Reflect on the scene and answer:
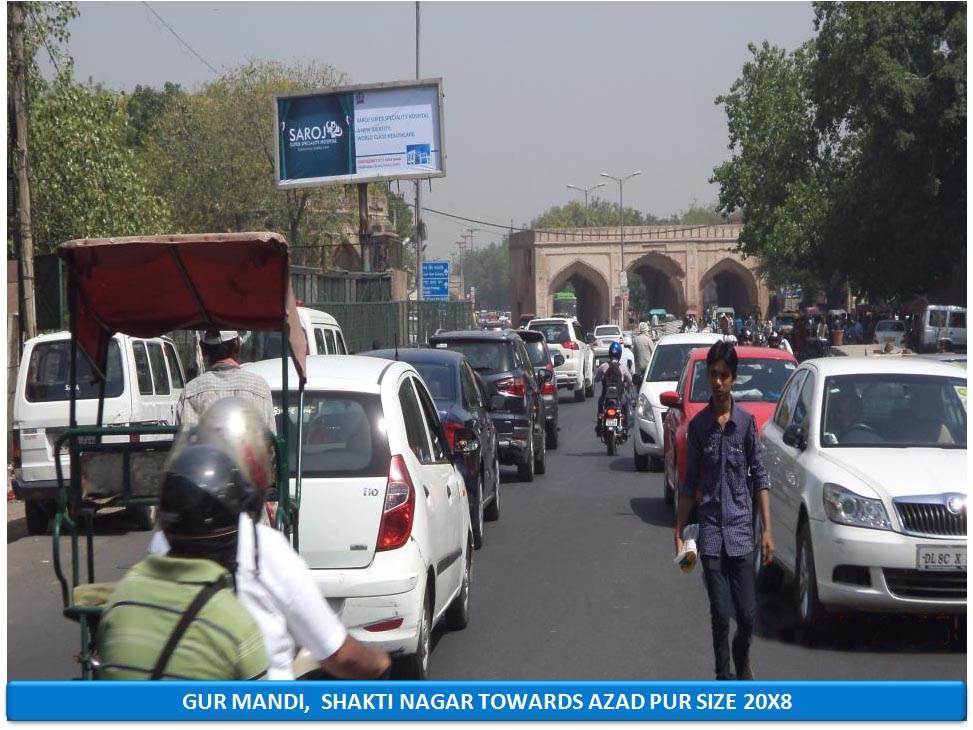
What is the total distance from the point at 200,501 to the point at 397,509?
353cm

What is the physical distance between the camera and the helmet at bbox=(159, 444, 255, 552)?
294 centimetres

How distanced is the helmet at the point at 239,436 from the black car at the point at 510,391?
38.5ft

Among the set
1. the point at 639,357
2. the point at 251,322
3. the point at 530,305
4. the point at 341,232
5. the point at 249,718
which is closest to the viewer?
the point at 249,718

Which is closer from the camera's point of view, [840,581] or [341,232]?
[840,581]

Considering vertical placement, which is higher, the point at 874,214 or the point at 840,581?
the point at 874,214

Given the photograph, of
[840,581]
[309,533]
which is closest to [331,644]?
[309,533]

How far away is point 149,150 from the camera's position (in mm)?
44250

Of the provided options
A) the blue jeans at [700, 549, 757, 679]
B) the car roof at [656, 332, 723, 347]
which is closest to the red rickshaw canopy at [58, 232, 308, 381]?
the blue jeans at [700, 549, 757, 679]

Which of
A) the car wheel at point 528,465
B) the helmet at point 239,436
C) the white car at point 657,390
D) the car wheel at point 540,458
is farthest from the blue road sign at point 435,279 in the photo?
the helmet at point 239,436

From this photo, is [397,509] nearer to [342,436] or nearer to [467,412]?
[342,436]

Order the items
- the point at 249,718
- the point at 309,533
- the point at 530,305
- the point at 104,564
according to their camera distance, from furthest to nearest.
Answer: the point at 530,305
the point at 104,564
the point at 309,533
the point at 249,718

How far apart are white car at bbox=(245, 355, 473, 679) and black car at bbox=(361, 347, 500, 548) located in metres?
3.59

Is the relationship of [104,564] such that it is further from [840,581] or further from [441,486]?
[840,581]

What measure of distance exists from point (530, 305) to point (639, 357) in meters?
67.5
